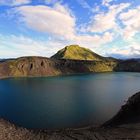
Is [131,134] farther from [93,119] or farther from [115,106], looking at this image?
[115,106]

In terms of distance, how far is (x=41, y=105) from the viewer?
70.6 m

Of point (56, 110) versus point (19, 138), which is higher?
point (19, 138)

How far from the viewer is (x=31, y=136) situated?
2647 centimetres

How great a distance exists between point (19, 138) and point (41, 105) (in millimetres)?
45220

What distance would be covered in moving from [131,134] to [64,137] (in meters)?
8.51

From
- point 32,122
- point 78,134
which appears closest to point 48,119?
point 32,122

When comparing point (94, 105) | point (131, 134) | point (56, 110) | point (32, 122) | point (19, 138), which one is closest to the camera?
point (19, 138)

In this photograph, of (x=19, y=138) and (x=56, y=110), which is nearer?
(x=19, y=138)

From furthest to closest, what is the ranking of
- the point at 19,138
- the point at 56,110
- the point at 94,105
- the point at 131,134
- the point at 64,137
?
the point at 94,105, the point at 56,110, the point at 131,134, the point at 64,137, the point at 19,138

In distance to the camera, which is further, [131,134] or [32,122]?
[32,122]

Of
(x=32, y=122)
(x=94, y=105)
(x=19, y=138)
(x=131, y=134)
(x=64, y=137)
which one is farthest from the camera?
(x=94, y=105)

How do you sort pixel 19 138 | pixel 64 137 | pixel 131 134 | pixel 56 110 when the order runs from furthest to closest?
1. pixel 56 110
2. pixel 131 134
3. pixel 64 137
4. pixel 19 138

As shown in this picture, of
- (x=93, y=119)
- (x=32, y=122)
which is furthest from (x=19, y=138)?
(x=93, y=119)

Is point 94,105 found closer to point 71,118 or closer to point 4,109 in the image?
point 71,118
